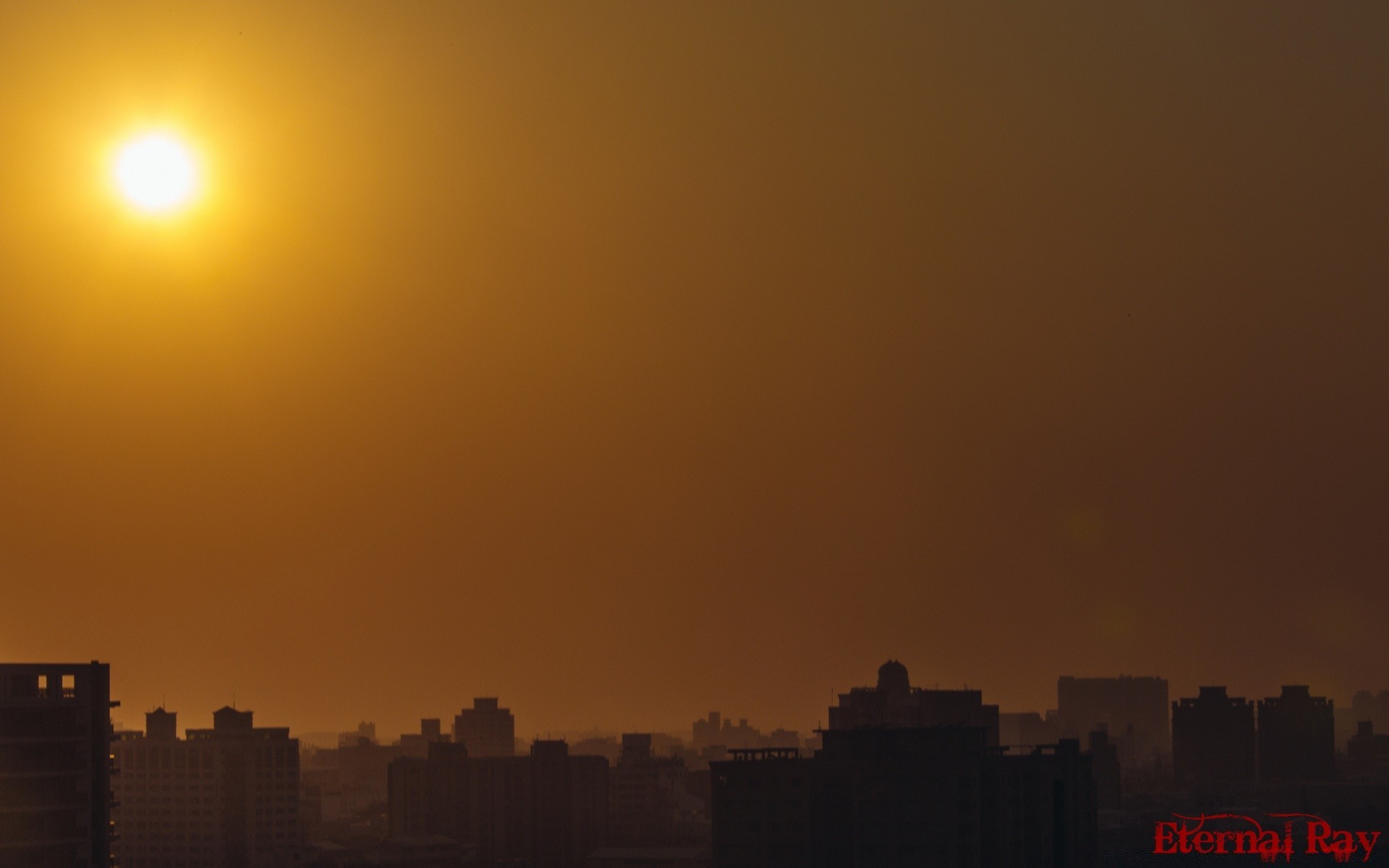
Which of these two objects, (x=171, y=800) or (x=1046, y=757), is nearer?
(x=1046, y=757)

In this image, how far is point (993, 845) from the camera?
87.6m

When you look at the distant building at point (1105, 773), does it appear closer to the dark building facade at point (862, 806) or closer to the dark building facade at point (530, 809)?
the dark building facade at point (530, 809)

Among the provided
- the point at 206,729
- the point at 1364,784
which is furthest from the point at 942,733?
the point at 1364,784

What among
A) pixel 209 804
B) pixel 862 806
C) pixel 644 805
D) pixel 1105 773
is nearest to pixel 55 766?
pixel 862 806

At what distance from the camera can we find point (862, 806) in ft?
279

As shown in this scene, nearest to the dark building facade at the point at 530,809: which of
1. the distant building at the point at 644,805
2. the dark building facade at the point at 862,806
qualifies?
the distant building at the point at 644,805

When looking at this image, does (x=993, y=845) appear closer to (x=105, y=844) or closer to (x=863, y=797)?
(x=863, y=797)

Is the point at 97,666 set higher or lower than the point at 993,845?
higher

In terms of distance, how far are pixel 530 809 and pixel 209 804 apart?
2631 centimetres

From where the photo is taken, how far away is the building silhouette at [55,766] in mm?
51188

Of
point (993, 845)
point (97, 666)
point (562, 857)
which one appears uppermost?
point (97, 666)

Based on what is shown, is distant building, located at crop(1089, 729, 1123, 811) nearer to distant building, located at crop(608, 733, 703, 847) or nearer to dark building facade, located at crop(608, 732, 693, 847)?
distant building, located at crop(608, 733, 703, 847)

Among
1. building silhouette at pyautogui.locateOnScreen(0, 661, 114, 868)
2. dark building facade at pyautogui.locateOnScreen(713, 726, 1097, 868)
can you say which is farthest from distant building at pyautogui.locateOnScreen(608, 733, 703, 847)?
building silhouette at pyautogui.locateOnScreen(0, 661, 114, 868)

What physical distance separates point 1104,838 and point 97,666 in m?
94.2
